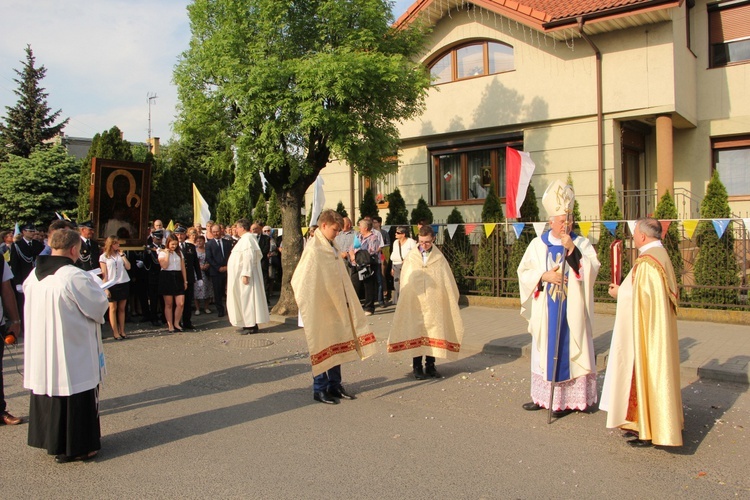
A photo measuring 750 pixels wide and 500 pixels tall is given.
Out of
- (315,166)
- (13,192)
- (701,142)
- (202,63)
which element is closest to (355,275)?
(315,166)

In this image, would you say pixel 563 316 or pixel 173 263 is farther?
pixel 173 263

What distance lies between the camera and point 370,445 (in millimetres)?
5223

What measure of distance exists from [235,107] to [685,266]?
875cm

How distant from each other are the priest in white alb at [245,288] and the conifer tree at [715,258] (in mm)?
7783

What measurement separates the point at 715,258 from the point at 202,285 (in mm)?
10179

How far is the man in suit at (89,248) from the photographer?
35.2ft

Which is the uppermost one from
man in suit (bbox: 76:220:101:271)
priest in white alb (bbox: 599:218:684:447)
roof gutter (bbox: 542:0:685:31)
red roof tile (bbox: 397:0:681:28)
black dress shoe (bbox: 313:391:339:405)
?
red roof tile (bbox: 397:0:681:28)

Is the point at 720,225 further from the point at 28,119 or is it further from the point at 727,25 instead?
the point at 28,119

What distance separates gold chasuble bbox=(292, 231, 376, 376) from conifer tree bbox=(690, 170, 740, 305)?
721cm

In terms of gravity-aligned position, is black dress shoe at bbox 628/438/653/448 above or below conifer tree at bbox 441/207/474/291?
below

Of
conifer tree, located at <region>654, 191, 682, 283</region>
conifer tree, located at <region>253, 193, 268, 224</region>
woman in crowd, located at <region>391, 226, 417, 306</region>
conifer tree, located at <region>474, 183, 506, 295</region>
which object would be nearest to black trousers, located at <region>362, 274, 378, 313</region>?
woman in crowd, located at <region>391, 226, 417, 306</region>

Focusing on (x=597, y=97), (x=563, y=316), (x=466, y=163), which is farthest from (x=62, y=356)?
(x=466, y=163)

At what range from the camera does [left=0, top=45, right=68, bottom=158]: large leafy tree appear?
34.7 meters

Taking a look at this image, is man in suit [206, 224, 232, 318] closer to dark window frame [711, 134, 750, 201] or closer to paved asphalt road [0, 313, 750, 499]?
paved asphalt road [0, 313, 750, 499]
